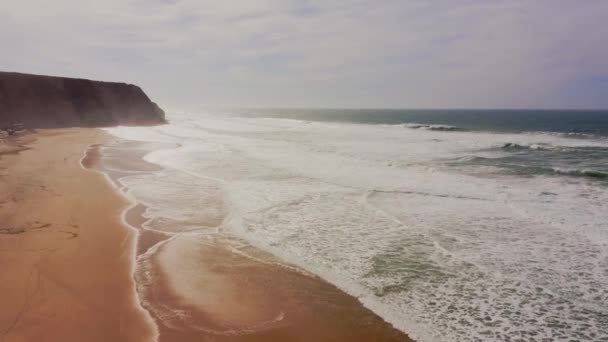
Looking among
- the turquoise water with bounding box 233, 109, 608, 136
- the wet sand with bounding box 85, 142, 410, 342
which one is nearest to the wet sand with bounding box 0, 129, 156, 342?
the wet sand with bounding box 85, 142, 410, 342

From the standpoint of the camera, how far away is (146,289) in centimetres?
702

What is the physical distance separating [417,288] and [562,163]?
21500 millimetres

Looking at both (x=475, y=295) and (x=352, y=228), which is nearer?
(x=475, y=295)

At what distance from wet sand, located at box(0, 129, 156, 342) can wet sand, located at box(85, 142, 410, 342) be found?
0.42 meters

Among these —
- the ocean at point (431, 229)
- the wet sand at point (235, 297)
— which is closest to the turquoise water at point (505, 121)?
the ocean at point (431, 229)

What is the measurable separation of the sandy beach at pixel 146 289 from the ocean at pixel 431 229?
0.63 metres

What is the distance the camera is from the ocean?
21.6ft

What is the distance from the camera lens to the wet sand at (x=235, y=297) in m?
5.88

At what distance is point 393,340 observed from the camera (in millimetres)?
5762

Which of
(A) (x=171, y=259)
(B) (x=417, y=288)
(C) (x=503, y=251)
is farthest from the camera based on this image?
(C) (x=503, y=251)

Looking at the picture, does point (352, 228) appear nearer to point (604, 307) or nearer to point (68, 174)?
point (604, 307)

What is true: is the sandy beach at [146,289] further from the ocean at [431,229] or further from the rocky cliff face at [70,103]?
the rocky cliff face at [70,103]

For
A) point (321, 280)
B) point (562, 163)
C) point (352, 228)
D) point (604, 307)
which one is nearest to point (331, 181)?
point (352, 228)

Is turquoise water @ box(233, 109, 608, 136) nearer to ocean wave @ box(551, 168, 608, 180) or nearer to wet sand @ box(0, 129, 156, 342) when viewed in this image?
ocean wave @ box(551, 168, 608, 180)
